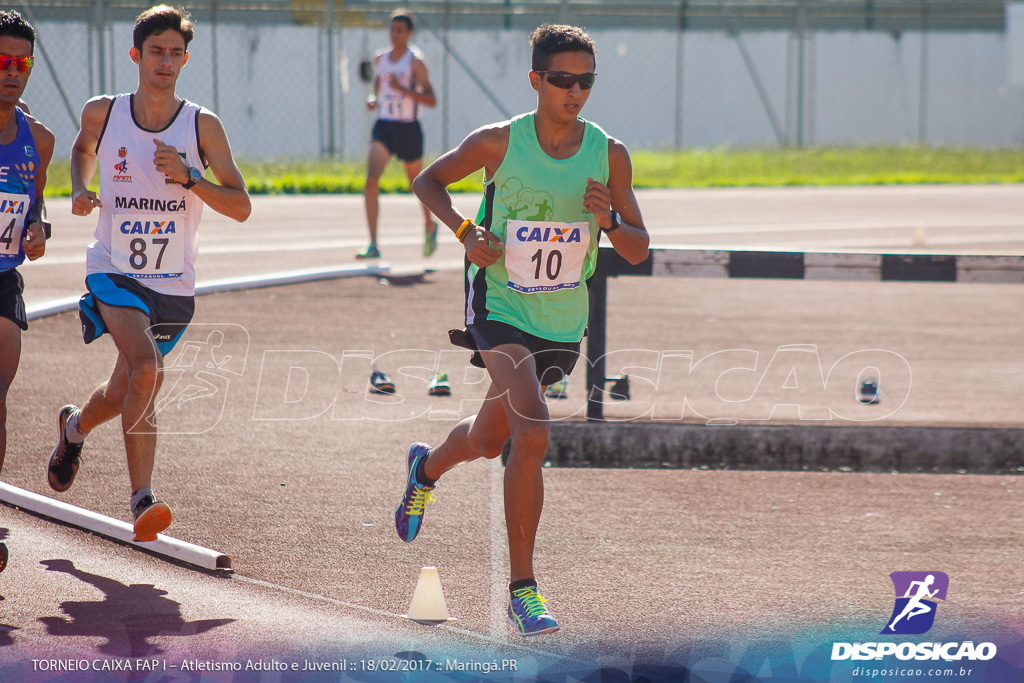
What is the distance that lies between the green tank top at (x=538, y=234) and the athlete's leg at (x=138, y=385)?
1.32 m

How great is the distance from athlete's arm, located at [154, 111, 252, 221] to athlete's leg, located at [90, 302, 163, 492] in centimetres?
54

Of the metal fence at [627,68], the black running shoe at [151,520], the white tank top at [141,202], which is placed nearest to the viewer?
the black running shoe at [151,520]

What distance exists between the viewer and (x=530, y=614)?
4176mm

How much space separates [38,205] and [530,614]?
2629 millimetres

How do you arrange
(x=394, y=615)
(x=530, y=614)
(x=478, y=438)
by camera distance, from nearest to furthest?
(x=530, y=614) < (x=394, y=615) < (x=478, y=438)

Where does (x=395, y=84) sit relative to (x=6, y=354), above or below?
above

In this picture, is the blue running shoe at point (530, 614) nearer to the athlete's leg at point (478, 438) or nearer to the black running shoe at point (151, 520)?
the athlete's leg at point (478, 438)

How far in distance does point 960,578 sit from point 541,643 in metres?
1.81

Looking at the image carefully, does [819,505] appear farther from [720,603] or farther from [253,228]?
[253,228]

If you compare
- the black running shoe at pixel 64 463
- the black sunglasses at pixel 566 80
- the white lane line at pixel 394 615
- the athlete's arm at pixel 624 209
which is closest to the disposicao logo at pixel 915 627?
the white lane line at pixel 394 615

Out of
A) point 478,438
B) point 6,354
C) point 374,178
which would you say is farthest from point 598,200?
point 374,178

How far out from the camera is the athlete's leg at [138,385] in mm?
5020

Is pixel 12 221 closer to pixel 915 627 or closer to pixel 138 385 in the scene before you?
pixel 138 385

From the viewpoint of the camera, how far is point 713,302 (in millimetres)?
11758
